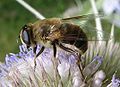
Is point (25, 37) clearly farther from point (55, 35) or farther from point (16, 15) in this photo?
point (16, 15)

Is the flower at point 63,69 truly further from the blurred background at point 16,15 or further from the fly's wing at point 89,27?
the blurred background at point 16,15

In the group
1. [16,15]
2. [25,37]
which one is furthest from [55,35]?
[16,15]

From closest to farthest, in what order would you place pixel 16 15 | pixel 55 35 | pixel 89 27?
pixel 55 35
pixel 89 27
pixel 16 15

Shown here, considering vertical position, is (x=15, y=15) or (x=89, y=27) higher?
(x=15, y=15)

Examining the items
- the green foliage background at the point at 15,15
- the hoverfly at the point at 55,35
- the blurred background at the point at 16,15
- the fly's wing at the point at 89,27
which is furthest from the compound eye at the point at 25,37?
the green foliage background at the point at 15,15

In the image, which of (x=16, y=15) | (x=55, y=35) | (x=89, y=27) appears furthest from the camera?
(x=16, y=15)

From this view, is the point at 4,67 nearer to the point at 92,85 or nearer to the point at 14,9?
the point at 92,85

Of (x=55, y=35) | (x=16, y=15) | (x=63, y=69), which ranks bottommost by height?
(x=63, y=69)
